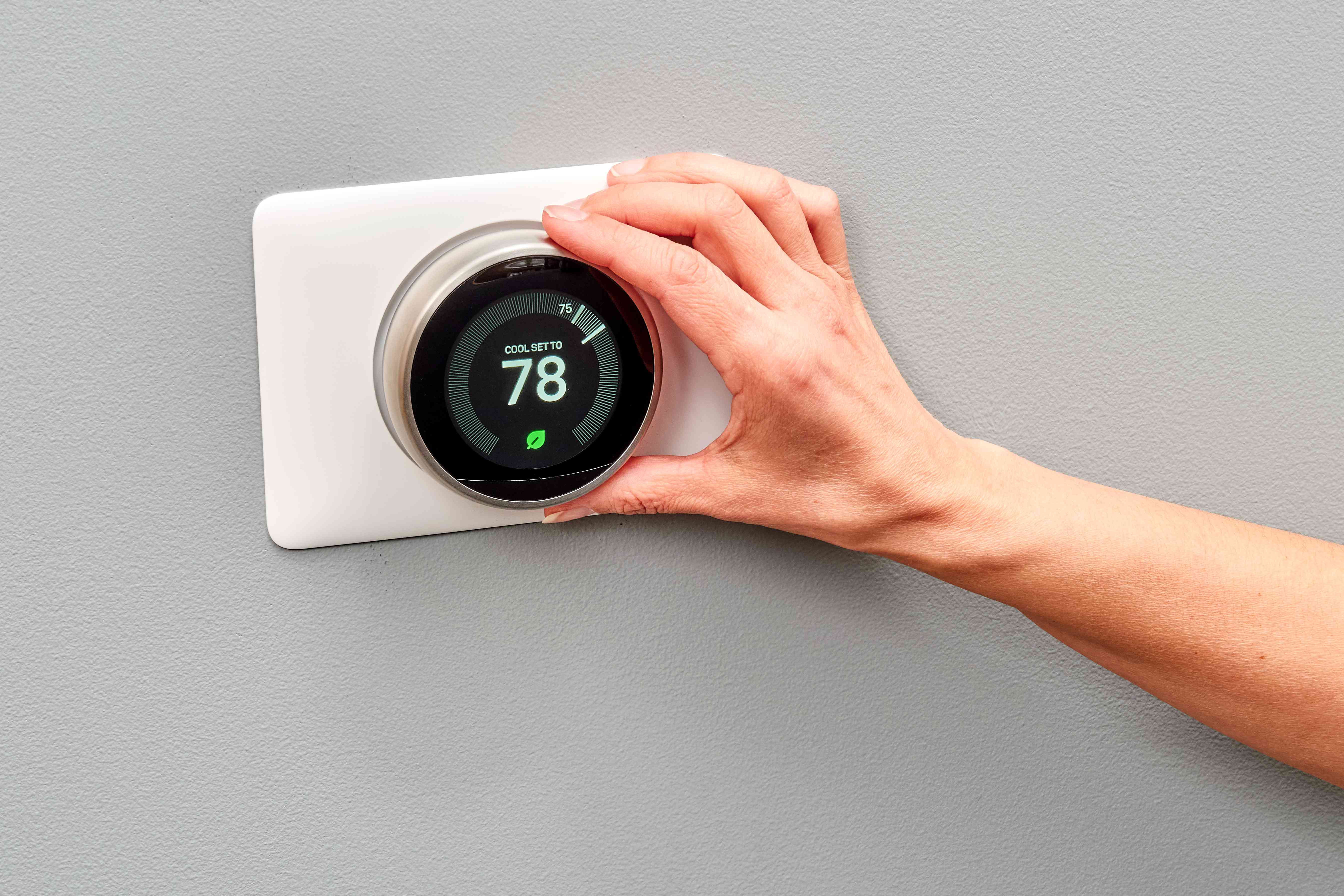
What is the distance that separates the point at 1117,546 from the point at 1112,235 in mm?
213

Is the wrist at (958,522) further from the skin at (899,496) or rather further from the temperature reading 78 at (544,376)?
the temperature reading 78 at (544,376)

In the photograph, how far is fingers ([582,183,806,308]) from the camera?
455 millimetres

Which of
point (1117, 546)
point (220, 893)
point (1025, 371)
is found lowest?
point (220, 893)

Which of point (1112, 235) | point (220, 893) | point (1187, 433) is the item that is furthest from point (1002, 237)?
A: point (220, 893)

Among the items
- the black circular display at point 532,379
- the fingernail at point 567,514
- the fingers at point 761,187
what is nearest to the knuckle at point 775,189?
the fingers at point 761,187

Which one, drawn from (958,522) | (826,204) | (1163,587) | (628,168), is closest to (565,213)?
(628,168)

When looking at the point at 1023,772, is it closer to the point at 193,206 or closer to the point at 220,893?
the point at 220,893

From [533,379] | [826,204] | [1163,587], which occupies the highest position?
[826,204]

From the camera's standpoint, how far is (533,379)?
45cm

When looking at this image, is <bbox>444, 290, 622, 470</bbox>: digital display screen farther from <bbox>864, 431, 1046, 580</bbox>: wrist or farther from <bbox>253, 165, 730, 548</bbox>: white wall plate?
<bbox>864, 431, 1046, 580</bbox>: wrist

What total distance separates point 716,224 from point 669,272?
0.13 feet

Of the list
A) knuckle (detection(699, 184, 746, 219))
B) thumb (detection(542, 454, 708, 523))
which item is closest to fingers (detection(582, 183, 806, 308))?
knuckle (detection(699, 184, 746, 219))

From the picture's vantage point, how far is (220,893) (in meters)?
0.53

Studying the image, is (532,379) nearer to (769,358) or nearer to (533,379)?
(533,379)
